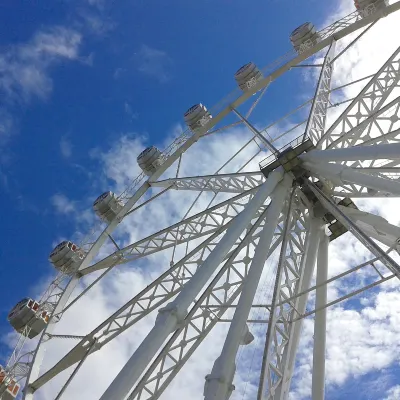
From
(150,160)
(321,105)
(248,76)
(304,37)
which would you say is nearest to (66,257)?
(150,160)

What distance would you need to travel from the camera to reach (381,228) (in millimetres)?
13953

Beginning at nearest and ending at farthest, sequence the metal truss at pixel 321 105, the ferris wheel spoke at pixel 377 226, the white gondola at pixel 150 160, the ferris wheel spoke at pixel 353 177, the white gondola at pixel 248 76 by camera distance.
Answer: the ferris wheel spoke at pixel 353 177, the ferris wheel spoke at pixel 377 226, the metal truss at pixel 321 105, the white gondola at pixel 248 76, the white gondola at pixel 150 160

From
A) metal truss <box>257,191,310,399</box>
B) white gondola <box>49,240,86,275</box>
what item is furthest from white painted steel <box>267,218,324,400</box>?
white gondola <box>49,240,86,275</box>

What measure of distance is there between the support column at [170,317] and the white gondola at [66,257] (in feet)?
38.2

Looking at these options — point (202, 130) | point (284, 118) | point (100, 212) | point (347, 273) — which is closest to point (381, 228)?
point (347, 273)

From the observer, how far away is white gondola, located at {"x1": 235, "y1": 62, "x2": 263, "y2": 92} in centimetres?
2328

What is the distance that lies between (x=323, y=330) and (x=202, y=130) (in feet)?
38.8

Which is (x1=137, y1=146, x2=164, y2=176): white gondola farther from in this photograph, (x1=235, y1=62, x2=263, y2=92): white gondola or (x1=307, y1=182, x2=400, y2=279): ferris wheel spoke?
(x1=307, y1=182, x2=400, y2=279): ferris wheel spoke

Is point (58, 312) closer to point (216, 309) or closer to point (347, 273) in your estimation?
point (216, 309)

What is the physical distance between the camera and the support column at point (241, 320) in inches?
372

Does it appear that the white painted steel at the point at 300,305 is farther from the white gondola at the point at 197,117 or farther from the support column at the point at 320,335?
the white gondola at the point at 197,117

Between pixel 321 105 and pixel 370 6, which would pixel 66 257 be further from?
pixel 370 6

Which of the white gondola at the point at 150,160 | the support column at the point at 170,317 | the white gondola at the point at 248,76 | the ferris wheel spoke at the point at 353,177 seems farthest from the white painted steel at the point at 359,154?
the white gondola at the point at 150,160

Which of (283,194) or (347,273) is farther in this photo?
(283,194)
